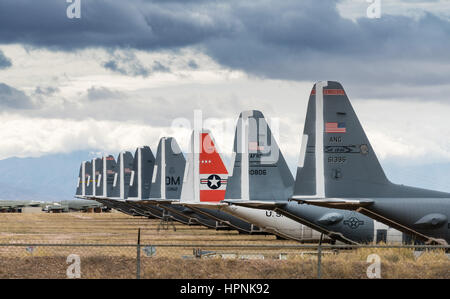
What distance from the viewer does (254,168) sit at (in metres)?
45.6

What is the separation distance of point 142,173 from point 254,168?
3756cm

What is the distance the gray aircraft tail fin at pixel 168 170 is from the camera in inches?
2726

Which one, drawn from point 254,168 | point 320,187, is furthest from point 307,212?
point 254,168

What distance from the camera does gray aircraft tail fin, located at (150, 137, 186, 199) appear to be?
69250mm

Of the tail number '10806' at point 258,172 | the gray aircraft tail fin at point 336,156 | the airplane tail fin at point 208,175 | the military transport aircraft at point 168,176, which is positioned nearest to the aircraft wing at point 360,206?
the gray aircraft tail fin at point 336,156

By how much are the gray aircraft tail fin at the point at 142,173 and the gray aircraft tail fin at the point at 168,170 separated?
10.9m

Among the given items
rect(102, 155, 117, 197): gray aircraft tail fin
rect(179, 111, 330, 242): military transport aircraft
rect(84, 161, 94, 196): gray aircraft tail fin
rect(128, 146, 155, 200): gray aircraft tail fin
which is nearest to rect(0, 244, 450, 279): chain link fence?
rect(179, 111, 330, 242): military transport aircraft

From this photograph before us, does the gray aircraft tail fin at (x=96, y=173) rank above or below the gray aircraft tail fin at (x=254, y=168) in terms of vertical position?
above

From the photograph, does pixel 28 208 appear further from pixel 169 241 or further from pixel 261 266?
pixel 261 266

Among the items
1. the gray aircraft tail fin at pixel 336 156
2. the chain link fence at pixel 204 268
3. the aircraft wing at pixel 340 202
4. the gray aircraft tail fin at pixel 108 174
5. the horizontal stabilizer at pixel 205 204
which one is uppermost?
the gray aircraft tail fin at pixel 108 174

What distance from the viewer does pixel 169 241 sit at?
5350 centimetres

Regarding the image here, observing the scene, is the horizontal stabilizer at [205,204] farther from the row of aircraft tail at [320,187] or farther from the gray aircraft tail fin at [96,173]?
the gray aircraft tail fin at [96,173]

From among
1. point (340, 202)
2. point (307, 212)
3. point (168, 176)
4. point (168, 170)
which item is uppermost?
point (168, 170)

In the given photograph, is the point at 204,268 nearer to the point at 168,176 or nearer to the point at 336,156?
the point at 336,156
